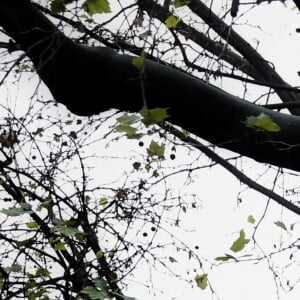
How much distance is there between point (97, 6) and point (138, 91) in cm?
23

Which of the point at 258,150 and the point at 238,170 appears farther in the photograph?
the point at 238,170

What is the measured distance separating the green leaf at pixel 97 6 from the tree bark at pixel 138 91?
14 cm

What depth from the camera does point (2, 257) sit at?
2734mm

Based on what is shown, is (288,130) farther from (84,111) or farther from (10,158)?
(10,158)

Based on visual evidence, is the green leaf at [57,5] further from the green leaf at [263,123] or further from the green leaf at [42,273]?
the green leaf at [42,273]

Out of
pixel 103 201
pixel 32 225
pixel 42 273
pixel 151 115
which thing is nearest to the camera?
pixel 151 115

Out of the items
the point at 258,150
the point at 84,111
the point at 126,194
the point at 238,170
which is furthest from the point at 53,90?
the point at 238,170

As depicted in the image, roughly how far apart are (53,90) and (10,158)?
1.60 metres

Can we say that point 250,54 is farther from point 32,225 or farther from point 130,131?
point 130,131

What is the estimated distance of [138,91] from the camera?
1229 millimetres

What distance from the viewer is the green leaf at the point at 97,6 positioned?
115 cm

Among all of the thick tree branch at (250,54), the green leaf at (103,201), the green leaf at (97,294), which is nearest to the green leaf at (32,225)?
the green leaf at (103,201)

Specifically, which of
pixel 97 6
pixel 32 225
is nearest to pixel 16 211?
pixel 97 6

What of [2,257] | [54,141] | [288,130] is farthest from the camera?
[54,141]
